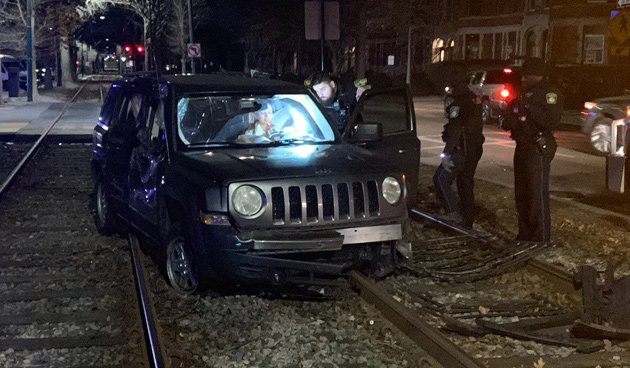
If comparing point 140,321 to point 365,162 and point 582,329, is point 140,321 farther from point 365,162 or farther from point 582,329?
point 582,329

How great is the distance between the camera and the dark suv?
242 inches

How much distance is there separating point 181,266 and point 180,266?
0.02 m

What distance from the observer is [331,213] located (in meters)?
6.28

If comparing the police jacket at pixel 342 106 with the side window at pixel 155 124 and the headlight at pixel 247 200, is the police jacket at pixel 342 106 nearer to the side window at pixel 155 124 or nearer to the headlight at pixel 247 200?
the side window at pixel 155 124

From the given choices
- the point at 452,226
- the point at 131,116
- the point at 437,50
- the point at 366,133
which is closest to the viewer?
the point at 366,133

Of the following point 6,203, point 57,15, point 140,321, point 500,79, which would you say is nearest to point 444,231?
point 140,321

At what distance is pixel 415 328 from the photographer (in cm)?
565

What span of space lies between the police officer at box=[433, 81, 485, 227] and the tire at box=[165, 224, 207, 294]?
11.5ft

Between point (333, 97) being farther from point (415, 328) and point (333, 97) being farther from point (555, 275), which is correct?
point (415, 328)

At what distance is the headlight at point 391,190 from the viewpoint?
6.54m

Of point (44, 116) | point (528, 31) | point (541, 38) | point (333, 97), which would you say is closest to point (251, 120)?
point (333, 97)

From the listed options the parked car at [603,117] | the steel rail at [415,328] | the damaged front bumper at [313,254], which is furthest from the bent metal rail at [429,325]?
the parked car at [603,117]

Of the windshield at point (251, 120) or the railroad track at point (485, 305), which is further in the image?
the windshield at point (251, 120)

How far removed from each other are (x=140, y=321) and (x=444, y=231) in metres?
4.36
